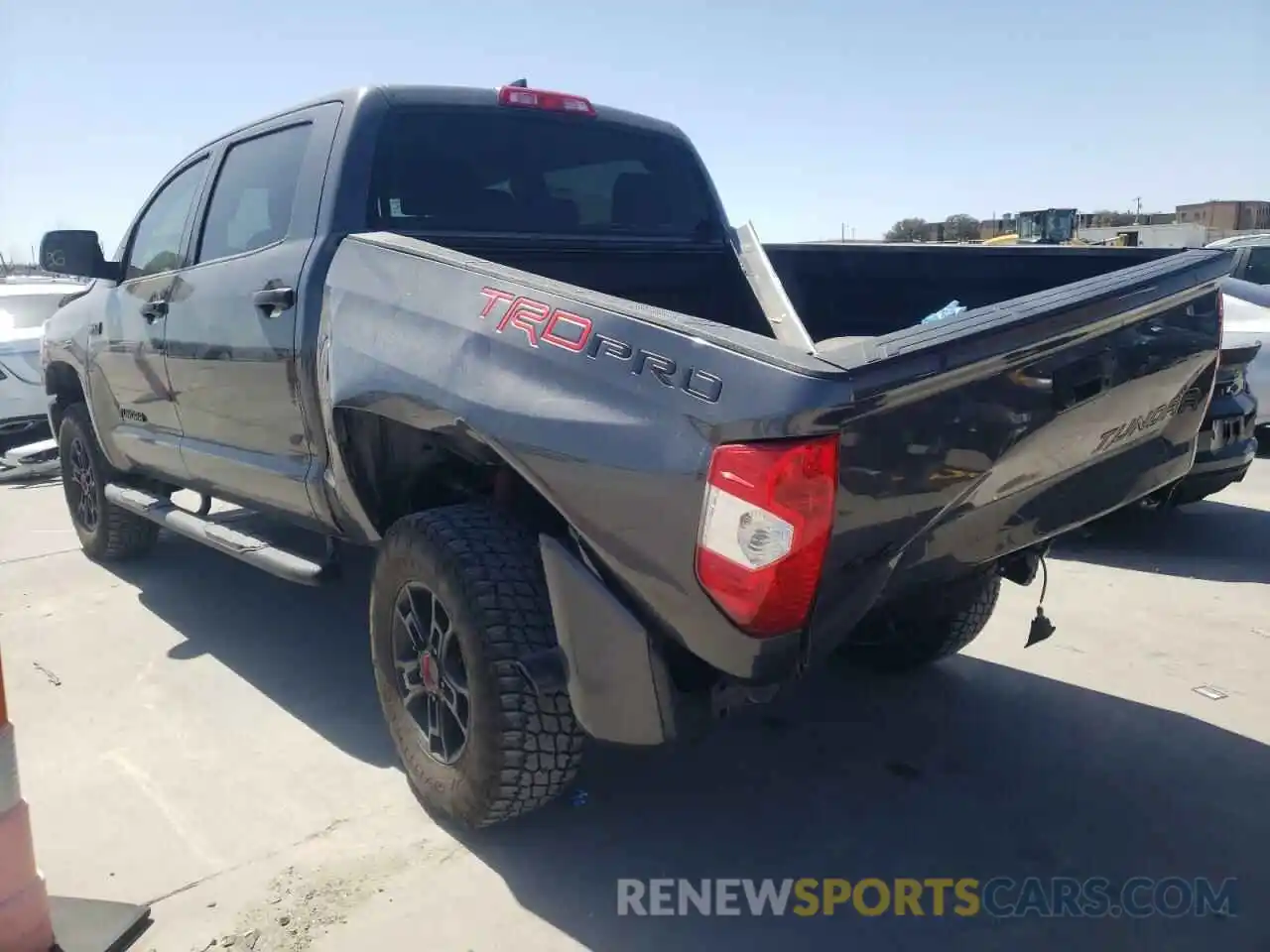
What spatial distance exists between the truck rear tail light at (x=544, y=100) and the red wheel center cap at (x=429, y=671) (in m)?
2.07

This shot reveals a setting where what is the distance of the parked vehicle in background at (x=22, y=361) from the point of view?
27.1 feet

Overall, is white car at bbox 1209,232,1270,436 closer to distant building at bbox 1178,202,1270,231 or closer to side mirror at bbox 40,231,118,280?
side mirror at bbox 40,231,118,280

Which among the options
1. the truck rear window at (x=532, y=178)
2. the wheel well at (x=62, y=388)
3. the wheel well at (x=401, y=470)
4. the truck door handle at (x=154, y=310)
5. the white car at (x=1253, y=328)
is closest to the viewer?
the wheel well at (x=401, y=470)

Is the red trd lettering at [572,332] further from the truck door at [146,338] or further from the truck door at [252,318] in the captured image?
the truck door at [146,338]

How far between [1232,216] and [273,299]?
4962 centimetres

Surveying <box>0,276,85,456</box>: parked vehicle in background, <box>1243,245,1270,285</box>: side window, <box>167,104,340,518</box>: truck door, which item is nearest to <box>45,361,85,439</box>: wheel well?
<box>167,104,340,518</box>: truck door

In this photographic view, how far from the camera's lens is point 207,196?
4.13 metres

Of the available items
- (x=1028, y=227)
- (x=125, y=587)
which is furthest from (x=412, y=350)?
(x=1028, y=227)

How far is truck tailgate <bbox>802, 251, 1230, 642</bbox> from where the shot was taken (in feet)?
6.36

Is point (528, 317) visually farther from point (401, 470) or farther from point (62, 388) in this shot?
point (62, 388)

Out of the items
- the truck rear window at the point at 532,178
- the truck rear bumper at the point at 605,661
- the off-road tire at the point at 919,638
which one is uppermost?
the truck rear window at the point at 532,178

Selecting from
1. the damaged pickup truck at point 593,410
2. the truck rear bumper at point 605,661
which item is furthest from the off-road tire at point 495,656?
the truck rear bumper at point 605,661

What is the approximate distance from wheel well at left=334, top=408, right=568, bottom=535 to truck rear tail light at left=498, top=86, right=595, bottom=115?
143 centimetres

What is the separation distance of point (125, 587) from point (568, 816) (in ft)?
10.5
